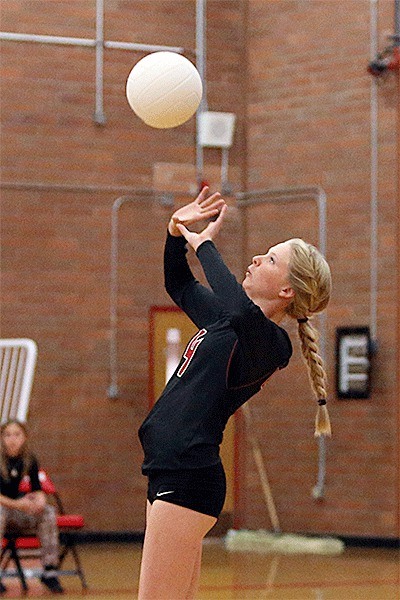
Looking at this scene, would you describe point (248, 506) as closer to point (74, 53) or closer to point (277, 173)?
point (277, 173)

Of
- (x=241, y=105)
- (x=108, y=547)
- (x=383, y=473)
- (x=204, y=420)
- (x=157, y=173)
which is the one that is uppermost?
A: (x=241, y=105)

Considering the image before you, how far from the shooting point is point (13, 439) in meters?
7.99

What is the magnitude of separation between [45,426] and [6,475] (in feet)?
8.39

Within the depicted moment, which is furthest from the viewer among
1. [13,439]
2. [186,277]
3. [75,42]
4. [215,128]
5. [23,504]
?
[215,128]

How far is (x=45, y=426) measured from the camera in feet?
34.4

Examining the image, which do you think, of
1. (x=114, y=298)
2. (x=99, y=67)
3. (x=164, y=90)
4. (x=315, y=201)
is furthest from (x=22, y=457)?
(x=99, y=67)

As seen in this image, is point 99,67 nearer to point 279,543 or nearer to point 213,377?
point 279,543

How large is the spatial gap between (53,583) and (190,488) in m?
4.52

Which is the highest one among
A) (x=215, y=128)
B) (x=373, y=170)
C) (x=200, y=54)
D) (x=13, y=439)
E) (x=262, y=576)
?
(x=200, y=54)

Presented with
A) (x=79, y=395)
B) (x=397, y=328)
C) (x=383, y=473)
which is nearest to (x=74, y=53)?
(x=79, y=395)

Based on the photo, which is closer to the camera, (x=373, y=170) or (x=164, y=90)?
(x=164, y=90)

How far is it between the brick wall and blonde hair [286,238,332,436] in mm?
6517

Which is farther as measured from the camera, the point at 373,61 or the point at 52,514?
the point at 373,61

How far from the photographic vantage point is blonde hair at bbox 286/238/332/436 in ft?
12.0
